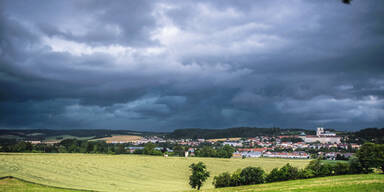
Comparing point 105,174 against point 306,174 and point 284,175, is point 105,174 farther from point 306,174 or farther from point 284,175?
point 306,174

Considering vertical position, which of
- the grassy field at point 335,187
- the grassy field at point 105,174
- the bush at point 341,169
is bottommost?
the grassy field at point 105,174

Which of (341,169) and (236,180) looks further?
(341,169)

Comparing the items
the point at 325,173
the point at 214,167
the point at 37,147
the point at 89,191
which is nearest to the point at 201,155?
the point at 214,167

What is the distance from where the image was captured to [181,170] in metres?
105

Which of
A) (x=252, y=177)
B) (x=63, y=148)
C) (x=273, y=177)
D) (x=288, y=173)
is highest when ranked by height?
(x=288, y=173)

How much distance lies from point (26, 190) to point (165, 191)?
25380 mm

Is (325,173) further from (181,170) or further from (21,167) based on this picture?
(21,167)

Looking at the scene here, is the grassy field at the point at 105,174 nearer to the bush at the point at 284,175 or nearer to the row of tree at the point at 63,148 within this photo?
the bush at the point at 284,175

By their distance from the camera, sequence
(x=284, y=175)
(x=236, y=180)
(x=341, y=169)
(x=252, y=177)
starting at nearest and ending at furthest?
(x=252, y=177), (x=236, y=180), (x=284, y=175), (x=341, y=169)

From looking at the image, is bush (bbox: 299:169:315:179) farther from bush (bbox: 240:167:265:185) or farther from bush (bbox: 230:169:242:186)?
bush (bbox: 230:169:242:186)

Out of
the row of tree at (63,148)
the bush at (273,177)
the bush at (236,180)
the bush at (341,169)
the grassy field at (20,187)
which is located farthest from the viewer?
the row of tree at (63,148)

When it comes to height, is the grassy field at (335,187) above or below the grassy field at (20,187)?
above

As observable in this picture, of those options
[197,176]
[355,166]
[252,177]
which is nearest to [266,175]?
[252,177]

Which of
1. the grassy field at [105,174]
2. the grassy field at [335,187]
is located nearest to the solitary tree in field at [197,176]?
the grassy field at [105,174]
